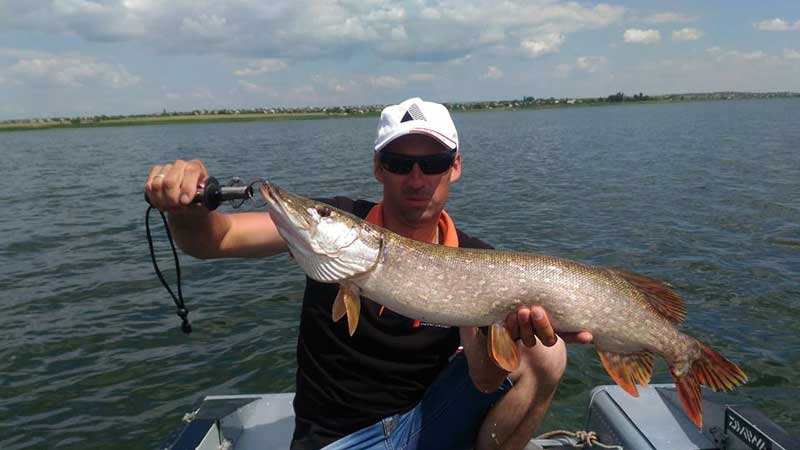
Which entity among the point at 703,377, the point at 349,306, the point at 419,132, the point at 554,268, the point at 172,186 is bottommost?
the point at 703,377

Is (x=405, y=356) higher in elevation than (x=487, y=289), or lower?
lower

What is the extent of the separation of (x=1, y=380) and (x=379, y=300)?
257 inches

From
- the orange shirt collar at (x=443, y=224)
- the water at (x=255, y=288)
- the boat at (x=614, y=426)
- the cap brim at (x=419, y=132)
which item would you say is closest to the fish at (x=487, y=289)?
the boat at (x=614, y=426)

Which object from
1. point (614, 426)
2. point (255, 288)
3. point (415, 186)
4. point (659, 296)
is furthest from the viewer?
point (255, 288)

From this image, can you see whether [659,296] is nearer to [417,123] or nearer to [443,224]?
[443,224]

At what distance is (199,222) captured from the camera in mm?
3410

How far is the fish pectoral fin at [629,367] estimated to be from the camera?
3.36 meters

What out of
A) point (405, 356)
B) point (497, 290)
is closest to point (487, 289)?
point (497, 290)

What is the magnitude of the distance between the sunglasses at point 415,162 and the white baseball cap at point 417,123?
0.09 metres

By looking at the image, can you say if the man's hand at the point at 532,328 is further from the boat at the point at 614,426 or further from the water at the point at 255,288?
the water at the point at 255,288

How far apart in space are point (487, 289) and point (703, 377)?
144 cm

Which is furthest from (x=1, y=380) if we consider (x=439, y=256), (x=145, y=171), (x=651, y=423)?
(x=145, y=171)

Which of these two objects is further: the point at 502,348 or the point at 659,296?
the point at 659,296

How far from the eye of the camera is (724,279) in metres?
9.32
